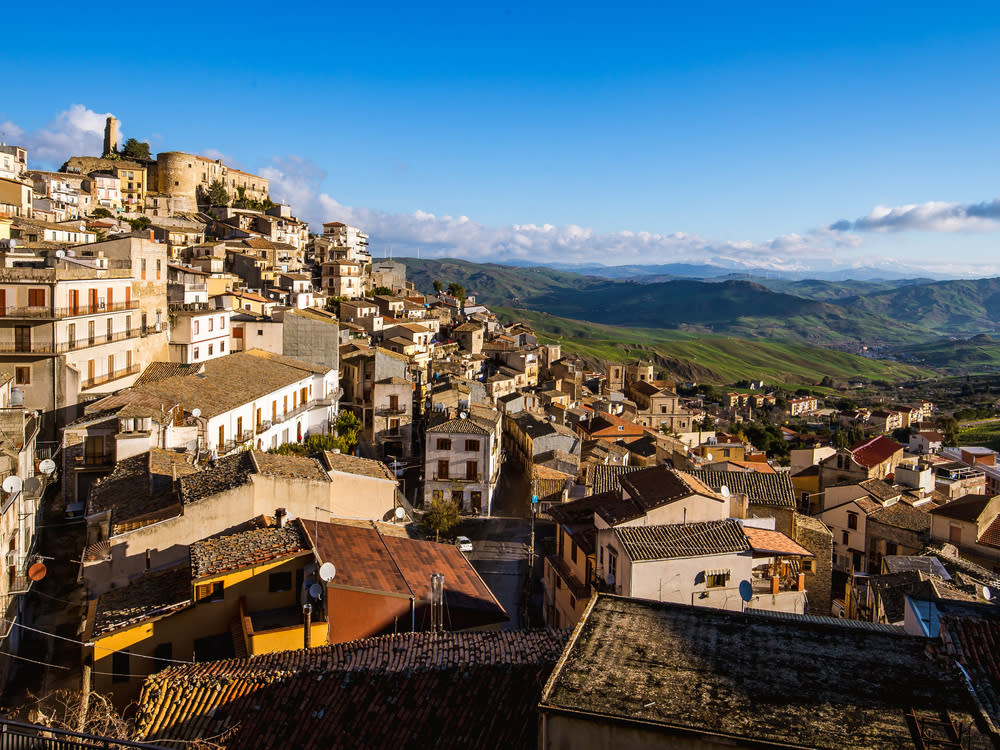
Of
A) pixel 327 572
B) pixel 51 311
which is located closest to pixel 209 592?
pixel 327 572

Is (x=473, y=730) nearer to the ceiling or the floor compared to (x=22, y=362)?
nearer to the floor

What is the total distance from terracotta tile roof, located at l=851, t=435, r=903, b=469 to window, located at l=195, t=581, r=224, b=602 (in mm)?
36786

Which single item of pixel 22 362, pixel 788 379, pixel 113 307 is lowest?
pixel 788 379

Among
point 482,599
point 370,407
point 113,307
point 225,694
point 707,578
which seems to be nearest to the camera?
point 225,694

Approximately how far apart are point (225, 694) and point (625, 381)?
78.9m

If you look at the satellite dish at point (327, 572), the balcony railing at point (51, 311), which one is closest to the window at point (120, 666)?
the satellite dish at point (327, 572)

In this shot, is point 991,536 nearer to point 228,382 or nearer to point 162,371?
point 228,382

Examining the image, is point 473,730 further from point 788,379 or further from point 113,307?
point 788,379

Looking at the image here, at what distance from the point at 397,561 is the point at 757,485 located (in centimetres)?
1609

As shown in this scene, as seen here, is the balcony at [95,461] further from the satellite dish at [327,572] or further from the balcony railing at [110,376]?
the satellite dish at [327,572]

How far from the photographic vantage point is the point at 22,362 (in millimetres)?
26875

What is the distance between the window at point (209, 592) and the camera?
13648 mm

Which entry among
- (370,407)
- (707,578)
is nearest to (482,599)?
(707,578)

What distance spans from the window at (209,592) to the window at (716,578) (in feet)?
35.5
